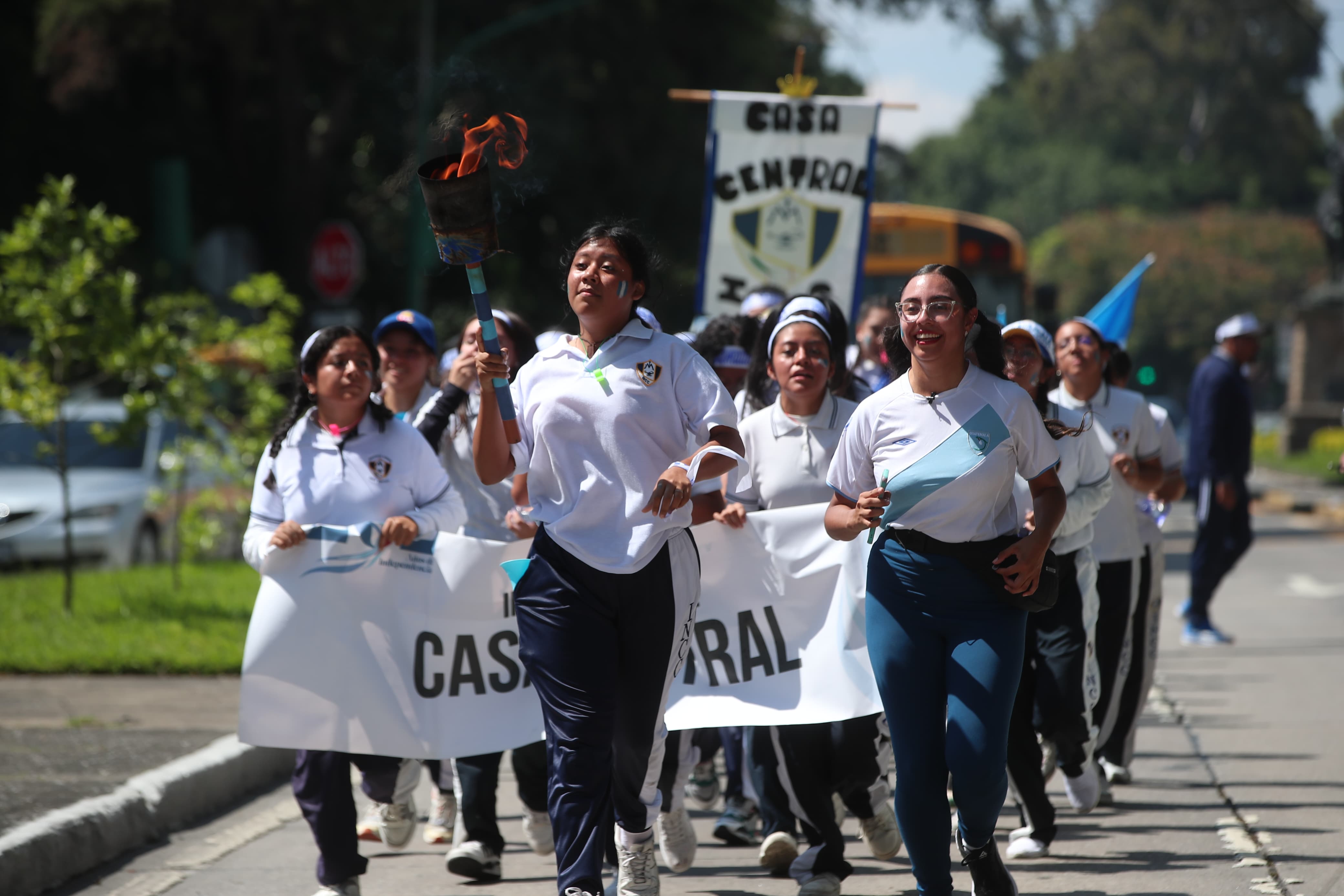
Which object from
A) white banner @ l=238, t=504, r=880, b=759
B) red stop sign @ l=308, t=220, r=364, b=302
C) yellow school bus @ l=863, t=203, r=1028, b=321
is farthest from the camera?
red stop sign @ l=308, t=220, r=364, b=302

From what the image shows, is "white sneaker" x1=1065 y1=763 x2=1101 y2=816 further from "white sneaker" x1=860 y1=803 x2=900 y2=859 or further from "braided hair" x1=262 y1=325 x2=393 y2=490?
"braided hair" x1=262 y1=325 x2=393 y2=490

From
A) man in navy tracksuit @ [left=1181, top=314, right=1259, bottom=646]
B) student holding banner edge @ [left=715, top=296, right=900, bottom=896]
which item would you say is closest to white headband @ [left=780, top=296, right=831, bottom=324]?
student holding banner edge @ [left=715, top=296, right=900, bottom=896]

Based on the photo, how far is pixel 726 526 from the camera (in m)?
5.64

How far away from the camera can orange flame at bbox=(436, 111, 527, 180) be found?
4.32 metres

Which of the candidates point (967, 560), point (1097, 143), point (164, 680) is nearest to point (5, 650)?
point (164, 680)

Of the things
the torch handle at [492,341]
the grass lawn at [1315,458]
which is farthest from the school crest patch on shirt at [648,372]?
the grass lawn at [1315,458]

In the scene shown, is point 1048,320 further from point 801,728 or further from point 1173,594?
point 801,728

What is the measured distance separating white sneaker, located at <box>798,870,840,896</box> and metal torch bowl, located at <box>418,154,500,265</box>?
235cm

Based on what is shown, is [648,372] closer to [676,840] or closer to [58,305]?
[676,840]

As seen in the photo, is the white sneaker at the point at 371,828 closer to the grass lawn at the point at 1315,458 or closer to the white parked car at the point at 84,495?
the white parked car at the point at 84,495

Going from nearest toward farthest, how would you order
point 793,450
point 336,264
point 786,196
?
point 793,450 → point 786,196 → point 336,264

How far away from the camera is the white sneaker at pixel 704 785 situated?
6.70 meters

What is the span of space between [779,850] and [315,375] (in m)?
2.33

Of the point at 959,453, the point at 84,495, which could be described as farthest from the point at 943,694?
the point at 84,495
